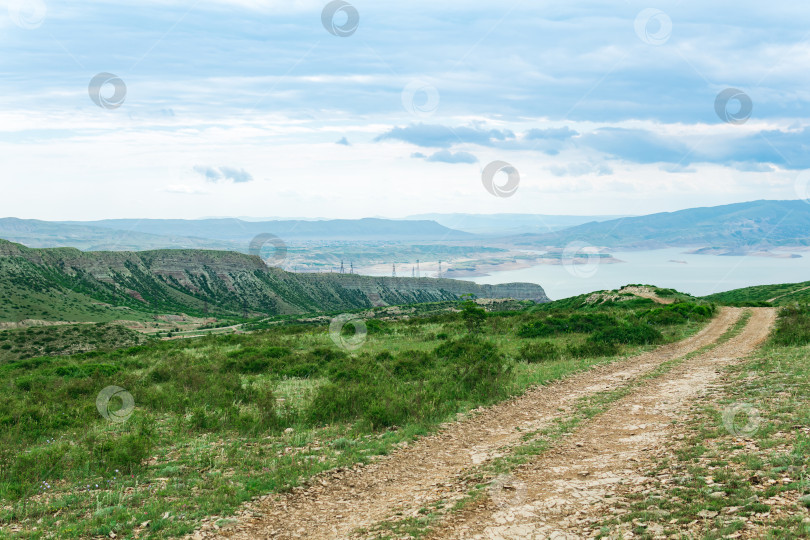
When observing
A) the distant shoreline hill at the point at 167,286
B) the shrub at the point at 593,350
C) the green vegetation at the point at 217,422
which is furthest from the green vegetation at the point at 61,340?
the shrub at the point at 593,350

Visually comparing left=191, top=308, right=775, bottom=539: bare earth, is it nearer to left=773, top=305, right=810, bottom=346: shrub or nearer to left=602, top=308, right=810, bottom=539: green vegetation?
left=602, top=308, right=810, bottom=539: green vegetation

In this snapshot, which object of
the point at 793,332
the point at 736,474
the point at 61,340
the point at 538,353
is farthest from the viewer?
the point at 61,340

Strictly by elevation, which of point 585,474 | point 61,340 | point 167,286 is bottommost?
point 61,340

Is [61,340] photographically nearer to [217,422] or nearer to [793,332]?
[217,422]

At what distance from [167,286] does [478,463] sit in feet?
524

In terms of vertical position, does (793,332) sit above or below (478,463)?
above

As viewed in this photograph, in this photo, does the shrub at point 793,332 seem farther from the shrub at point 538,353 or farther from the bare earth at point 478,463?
the shrub at point 538,353

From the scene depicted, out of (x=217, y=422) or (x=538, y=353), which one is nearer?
(x=217, y=422)

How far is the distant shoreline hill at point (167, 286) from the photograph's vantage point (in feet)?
335

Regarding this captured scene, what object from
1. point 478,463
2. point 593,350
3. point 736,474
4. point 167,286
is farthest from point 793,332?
point 167,286

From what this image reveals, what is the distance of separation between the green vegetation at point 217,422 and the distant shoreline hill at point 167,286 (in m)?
86.0

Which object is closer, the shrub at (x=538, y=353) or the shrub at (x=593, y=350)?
the shrub at (x=538, y=353)

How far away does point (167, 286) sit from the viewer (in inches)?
6009

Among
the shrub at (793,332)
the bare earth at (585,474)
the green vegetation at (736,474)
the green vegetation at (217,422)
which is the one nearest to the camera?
the green vegetation at (736,474)
